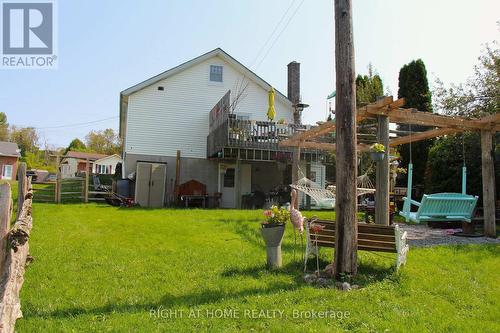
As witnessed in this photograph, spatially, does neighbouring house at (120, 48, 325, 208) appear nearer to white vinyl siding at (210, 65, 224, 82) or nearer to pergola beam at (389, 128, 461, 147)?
white vinyl siding at (210, 65, 224, 82)

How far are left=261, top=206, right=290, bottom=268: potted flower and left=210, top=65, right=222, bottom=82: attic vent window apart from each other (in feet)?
48.9

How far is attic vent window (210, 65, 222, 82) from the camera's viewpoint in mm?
19500

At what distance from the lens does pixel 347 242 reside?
4.88 m

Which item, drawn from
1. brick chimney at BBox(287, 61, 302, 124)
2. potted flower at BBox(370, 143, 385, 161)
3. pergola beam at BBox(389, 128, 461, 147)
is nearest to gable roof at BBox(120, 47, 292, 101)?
brick chimney at BBox(287, 61, 302, 124)

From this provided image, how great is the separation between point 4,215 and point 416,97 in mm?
17931

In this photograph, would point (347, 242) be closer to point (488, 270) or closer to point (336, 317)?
point (336, 317)

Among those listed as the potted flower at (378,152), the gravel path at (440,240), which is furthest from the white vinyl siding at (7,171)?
the potted flower at (378,152)

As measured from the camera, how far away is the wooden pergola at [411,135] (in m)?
6.52

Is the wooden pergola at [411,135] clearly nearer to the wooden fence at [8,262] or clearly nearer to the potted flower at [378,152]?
the potted flower at [378,152]

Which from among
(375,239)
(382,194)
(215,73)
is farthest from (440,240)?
(215,73)

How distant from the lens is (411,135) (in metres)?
10.6

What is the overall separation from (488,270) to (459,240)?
9.68 feet

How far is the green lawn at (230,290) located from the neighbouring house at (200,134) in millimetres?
9811

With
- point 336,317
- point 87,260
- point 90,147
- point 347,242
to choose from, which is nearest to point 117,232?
point 87,260
